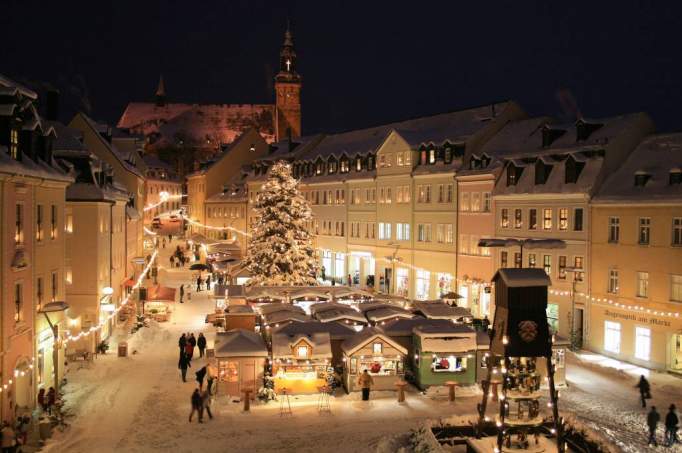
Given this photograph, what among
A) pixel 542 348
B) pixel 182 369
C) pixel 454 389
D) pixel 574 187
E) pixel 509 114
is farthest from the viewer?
pixel 509 114

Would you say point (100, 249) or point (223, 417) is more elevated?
point (100, 249)

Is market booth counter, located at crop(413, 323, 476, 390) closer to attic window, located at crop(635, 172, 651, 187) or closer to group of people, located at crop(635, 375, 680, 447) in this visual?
group of people, located at crop(635, 375, 680, 447)

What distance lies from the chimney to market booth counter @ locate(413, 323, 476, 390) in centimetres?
2659

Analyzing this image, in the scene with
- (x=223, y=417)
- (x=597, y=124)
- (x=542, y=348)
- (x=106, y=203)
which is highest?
(x=597, y=124)

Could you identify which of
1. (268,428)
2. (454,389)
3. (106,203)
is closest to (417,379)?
(454,389)

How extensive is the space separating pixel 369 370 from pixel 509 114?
2909 centimetres

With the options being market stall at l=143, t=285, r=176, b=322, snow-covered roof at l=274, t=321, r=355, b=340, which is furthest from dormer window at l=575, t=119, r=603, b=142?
market stall at l=143, t=285, r=176, b=322

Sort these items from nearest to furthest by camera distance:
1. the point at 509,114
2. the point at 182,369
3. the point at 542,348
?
the point at 542,348 → the point at 182,369 → the point at 509,114

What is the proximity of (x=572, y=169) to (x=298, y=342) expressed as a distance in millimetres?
19876

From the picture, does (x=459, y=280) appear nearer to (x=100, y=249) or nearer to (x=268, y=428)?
(x=100, y=249)

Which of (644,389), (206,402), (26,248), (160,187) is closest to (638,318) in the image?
(644,389)

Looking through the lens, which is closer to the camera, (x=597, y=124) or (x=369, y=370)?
(x=369, y=370)

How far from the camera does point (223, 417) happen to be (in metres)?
25.9

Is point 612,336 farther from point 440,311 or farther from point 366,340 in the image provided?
point 366,340
